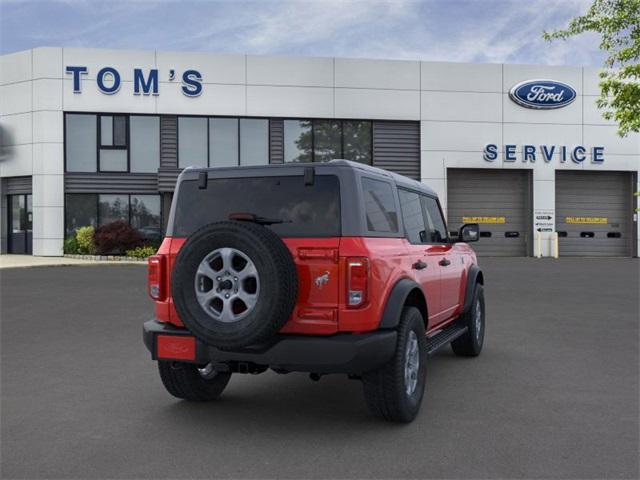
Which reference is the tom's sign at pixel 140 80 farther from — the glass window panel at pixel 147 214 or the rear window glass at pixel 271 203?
the rear window glass at pixel 271 203

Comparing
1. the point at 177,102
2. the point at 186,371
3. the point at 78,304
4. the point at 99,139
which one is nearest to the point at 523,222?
the point at 177,102

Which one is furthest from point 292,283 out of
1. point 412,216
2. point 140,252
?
point 140,252

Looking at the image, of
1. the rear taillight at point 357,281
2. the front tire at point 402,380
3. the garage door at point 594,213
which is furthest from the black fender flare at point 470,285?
the garage door at point 594,213

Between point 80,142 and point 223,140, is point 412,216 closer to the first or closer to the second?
point 223,140

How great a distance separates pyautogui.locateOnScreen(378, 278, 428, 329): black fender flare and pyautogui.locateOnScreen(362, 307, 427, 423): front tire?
0.16m

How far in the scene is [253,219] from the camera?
438cm

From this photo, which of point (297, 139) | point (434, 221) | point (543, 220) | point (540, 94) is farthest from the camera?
point (543, 220)

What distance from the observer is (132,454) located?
156 inches

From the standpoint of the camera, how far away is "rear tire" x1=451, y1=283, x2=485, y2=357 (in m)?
6.87

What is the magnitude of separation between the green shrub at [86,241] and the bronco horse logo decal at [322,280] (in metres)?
22.8

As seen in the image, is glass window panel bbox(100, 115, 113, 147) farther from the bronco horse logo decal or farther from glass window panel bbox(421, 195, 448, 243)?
the bronco horse logo decal

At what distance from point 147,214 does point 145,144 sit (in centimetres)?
293

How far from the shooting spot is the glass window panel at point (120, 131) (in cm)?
2669

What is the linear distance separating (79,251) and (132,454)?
76.4 ft
